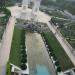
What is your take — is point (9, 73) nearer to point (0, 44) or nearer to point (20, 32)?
point (0, 44)

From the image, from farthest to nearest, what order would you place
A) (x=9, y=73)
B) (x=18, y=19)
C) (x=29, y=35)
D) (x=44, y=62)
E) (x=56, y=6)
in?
(x=56, y=6) → (x=18, y=19) → (x=29, y=35) → (x=44, y=62) → (x=9, y=73)

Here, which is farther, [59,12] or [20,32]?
[59,12]

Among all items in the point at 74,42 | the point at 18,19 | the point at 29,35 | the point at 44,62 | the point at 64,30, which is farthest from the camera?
the point at 18,19

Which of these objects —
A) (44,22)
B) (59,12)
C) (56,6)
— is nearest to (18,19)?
(44,22)

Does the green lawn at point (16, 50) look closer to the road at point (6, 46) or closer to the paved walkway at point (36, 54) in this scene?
the road at point (6, 46)

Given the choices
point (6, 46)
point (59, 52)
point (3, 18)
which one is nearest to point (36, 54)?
point (59, 52)

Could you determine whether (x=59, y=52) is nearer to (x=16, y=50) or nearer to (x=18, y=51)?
(x=18, y=51)
